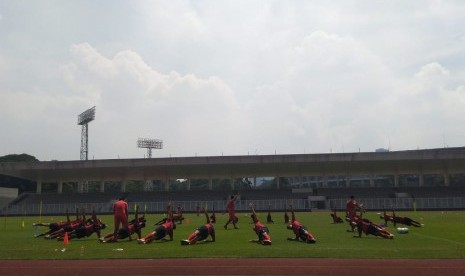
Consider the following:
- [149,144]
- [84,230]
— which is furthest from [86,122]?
[84,230]

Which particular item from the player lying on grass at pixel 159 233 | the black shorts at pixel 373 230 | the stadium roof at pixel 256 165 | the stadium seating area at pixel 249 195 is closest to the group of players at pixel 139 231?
the player lying on grass at pixel 159 233

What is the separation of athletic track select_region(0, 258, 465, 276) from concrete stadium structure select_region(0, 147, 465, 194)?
52943mm

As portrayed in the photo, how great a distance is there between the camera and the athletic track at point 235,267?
11688 mm

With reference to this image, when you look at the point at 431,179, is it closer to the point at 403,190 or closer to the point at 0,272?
the point at 403,190

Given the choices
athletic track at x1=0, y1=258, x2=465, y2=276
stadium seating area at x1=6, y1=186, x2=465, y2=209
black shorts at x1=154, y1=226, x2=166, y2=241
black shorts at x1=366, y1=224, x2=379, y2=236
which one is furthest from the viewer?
stadium seating area at x1=6, y1=186, x2=465, y2=209

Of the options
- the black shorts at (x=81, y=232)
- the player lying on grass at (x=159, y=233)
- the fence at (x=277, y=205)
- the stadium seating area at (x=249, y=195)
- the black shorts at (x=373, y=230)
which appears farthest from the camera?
the stadium seating area at (x=249, y=195)

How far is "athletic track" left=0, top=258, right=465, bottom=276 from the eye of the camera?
38.3 feet

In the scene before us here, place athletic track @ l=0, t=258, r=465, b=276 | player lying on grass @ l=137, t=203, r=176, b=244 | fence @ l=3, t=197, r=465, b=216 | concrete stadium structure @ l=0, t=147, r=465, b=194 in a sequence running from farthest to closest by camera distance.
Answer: concrete stadium structure @ l=0, t=147, r=465, b=194
fence @ l=3, t=197, r=465, b=216
player lying on grass @ l=137, t=203, r=176, b=244
athletic track @ l=0, t=258, r=465, b=276

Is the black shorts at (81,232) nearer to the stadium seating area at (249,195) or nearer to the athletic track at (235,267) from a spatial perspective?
the athletic track at (235,267)

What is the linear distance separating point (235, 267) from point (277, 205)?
52.9 metres

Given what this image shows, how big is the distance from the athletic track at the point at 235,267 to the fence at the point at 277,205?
4819 centimetres

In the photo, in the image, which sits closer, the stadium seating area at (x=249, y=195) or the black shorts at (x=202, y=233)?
the black shorts at (x=202, y=233)

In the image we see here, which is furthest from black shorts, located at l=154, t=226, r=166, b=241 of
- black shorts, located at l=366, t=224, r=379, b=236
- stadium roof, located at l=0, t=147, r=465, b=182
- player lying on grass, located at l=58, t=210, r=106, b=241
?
stadium roof, located at l=0, t=147, r=465, b=182

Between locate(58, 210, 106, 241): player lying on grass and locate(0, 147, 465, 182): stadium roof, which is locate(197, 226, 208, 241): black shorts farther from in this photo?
locate(0, 147, 465, 182): stadium roof
